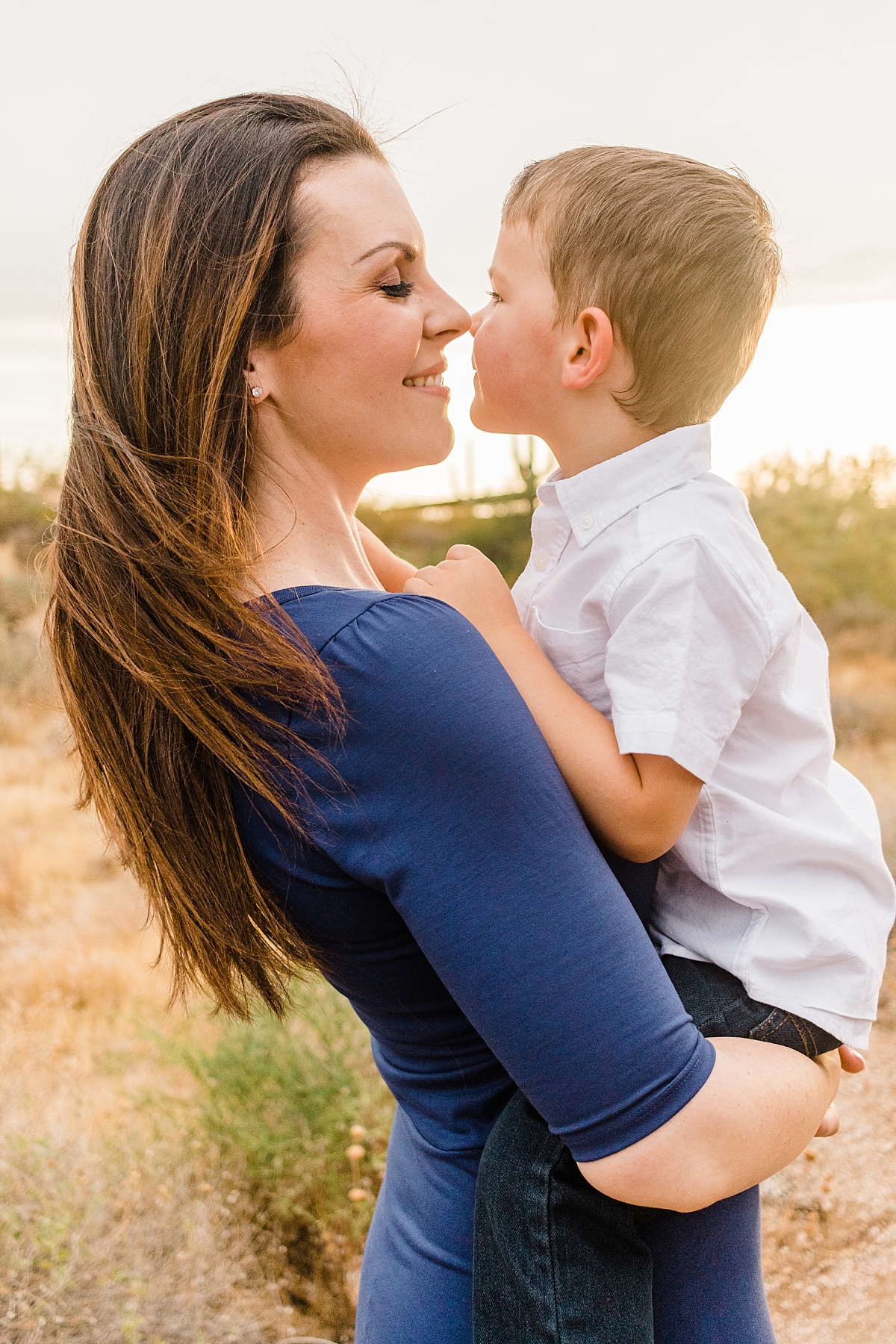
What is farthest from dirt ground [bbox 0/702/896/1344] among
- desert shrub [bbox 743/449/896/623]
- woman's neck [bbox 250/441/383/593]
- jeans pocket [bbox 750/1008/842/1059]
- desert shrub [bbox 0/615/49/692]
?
desert shrub [bbox 743/449/896/623]

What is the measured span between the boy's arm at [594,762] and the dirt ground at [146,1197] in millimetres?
942

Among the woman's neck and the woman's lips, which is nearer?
the woman's neck

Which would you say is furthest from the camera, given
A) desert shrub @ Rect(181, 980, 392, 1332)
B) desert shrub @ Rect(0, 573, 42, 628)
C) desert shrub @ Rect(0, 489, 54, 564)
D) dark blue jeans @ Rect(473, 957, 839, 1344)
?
desert shrub @ Rect(0, 489, 54, 564)

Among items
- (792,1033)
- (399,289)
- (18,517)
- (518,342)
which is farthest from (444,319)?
(18,517)

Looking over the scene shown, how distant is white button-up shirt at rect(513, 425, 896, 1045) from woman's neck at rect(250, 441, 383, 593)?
245 millimetres

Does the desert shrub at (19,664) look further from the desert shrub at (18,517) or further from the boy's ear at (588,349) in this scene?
the boy's ear at (588,349)

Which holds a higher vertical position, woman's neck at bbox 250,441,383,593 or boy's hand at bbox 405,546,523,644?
woman's neck at bbox 250,441,383,593

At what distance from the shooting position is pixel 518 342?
135 centimetres

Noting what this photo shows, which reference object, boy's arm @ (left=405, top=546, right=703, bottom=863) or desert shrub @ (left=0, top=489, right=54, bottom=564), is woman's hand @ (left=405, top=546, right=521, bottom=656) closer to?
boy's arm @ (left=405, top=546, right=703, bottom=863)

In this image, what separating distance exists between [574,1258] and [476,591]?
0.65 metres

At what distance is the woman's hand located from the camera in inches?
42.7

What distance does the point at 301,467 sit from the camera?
3.83 ft

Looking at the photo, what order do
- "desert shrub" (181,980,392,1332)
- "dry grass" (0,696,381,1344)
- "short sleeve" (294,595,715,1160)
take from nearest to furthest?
"short sleeve" (294,595,715,1160), "dry grass" (0,696,381,1344), "desert shrub" (181,980,392,1332)

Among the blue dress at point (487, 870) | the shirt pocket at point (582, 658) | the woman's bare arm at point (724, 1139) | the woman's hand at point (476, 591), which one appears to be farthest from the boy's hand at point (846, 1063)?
the woman's hand at point (476, 591)
